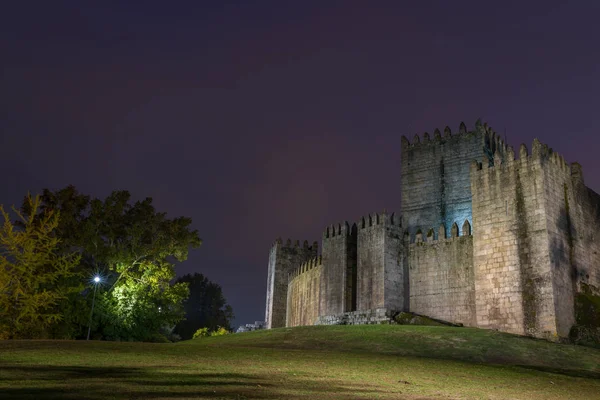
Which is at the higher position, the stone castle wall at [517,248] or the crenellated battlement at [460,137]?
the crenellated battlement at [460,137]

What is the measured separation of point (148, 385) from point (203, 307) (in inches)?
3207

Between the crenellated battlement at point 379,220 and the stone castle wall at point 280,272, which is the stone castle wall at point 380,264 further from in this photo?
the stone castle wall at point 280,272

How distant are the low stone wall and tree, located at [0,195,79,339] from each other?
15.4 meters

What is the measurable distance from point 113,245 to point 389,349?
1593 centimetres

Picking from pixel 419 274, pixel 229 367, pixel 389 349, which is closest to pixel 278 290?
pixel 419 274

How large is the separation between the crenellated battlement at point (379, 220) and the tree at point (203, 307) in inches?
1895

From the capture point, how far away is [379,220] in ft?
120

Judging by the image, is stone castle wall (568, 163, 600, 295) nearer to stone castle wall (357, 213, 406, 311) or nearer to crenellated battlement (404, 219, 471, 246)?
crenellated battlement (404, 219, 471, 246)

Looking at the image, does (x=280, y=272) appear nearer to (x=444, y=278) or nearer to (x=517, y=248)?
(x=444, y=278)

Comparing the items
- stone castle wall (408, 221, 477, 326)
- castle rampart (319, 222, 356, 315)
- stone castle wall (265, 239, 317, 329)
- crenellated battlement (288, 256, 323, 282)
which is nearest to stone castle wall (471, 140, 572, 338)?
stone castle wall (408, 221, 477, 326)

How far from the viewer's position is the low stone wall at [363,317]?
32.6 meters

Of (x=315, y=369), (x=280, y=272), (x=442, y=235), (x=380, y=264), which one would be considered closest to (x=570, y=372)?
(x=315, y=369)

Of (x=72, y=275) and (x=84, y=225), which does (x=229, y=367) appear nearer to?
(x=72, y=275)

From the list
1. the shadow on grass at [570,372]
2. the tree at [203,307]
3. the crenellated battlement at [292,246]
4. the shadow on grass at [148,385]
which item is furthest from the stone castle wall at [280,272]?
the shadow on grass at [148,385]
